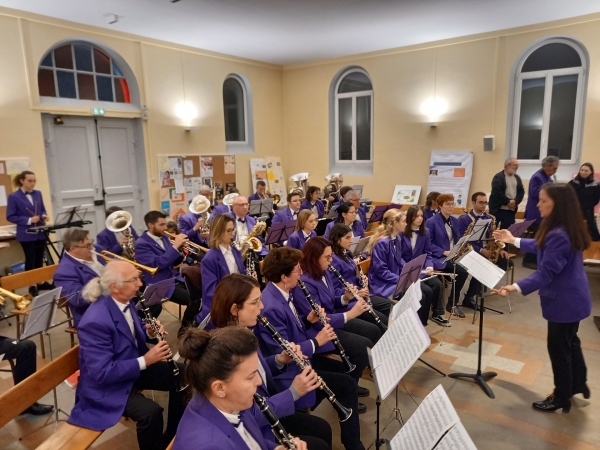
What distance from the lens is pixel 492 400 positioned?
11.9ft

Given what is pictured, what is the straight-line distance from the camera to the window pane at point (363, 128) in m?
10.3

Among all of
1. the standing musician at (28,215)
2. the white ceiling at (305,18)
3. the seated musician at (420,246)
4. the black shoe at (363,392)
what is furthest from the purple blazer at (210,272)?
the white ceiling at (305,18)

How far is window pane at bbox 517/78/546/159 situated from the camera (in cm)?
830

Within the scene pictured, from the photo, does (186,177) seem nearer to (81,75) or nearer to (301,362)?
(81,75)

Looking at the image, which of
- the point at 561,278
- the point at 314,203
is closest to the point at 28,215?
the point at 314,203

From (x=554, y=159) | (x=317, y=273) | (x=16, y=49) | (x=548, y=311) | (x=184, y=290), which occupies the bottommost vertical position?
(x=184, y=290)

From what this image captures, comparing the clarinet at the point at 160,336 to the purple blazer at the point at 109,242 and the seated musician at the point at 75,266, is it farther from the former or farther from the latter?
the purple blazer at the point at 109,242

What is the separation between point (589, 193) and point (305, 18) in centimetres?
544

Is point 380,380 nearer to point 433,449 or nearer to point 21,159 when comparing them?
point 433,449

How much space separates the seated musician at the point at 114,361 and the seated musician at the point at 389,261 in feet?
8.37

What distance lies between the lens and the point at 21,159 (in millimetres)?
6695

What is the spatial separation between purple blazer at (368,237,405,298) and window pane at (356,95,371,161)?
5.99 metres

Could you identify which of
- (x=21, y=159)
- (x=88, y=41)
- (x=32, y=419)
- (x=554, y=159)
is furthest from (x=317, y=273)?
(x=88, y=41)

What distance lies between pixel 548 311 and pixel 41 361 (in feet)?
15.7
